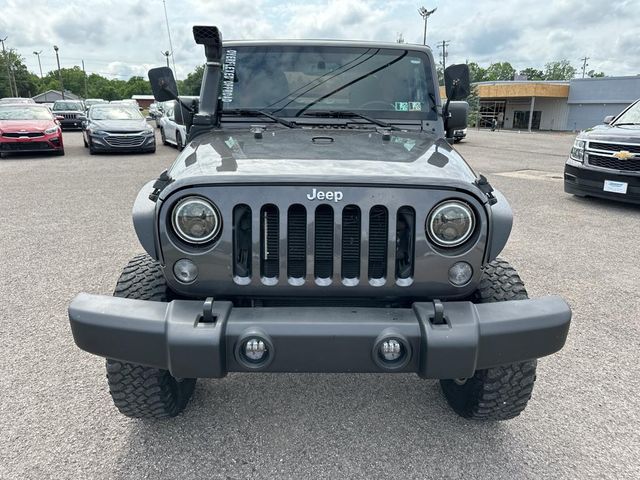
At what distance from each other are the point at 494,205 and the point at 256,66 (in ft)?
6.20

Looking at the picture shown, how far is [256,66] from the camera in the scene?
10.8 ft

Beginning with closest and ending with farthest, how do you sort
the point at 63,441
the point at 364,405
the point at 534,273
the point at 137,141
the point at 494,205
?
the point at 494,205, the point at 63,441, the point at 364,405, the point at 534,273, the point at 137,141

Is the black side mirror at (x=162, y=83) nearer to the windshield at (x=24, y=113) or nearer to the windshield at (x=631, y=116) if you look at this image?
the windshield at (x=631, y=116)

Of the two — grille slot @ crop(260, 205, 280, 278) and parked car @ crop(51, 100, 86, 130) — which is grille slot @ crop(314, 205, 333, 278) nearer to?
grille slot @ crop(260, 205, 280, 278)

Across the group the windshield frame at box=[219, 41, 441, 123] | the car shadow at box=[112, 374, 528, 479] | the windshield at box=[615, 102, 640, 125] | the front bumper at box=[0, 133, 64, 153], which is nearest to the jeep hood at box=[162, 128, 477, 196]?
the windshield frame at box=[219, 41, 441, 123]

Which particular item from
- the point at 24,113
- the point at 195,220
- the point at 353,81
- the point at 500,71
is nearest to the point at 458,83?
the point at 353,81

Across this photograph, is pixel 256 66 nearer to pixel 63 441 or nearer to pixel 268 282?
pixel 268 282

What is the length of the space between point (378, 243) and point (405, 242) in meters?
0.11

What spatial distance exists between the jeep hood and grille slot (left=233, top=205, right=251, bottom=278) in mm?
136

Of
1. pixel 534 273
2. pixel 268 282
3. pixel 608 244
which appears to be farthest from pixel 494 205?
pixel 608 244

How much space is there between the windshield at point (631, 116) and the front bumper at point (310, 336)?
25.0 feet

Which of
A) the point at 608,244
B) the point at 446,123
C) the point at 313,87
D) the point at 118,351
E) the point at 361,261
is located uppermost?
the point at 313,87

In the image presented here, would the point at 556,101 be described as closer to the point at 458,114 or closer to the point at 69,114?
the point at 69,114

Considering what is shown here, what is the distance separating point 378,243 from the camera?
2.09 meters
